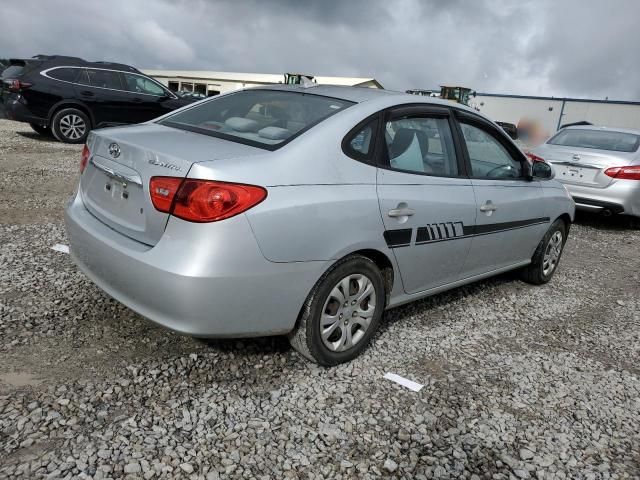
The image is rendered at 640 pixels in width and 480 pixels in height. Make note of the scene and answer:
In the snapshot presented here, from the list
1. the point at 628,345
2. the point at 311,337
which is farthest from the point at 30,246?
the point at 628,345

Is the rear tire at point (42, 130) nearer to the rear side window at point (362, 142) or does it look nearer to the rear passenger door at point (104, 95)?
the rear passenger door at point (104, 95)

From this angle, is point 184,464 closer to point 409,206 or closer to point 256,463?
point 256,463

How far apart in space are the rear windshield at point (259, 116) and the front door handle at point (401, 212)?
0.66m

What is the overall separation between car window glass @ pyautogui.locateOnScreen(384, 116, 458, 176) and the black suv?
30.9 ft

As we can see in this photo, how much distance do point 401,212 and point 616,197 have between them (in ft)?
18.5

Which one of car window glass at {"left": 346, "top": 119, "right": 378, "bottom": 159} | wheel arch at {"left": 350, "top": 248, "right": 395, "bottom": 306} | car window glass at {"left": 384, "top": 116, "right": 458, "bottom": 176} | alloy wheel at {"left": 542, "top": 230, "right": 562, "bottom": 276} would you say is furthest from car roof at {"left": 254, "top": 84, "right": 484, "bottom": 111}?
alloy wheel at {"left": 542, "top": 230, "right": 562, "bottom": 276}

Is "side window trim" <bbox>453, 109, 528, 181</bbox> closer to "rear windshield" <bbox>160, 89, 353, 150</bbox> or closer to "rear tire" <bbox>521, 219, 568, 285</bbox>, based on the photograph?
"rear tire" <bbox>521, 219, 568, 285</bbox>

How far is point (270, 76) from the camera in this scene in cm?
5222

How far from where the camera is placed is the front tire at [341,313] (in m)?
2.84

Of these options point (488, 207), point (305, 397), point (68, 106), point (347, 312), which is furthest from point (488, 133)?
point (68, 106)

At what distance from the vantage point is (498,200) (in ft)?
12.9

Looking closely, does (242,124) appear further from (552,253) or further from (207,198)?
(552,253)

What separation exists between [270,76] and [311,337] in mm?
52315

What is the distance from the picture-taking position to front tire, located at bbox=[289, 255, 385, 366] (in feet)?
9.30
